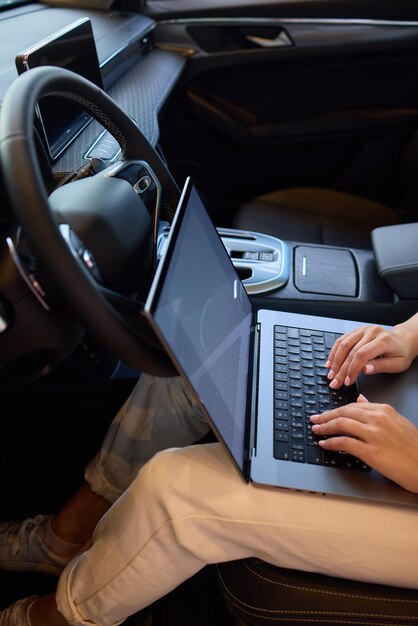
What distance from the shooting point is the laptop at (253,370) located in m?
0.64

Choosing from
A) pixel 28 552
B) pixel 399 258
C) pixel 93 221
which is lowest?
pixel 28 552

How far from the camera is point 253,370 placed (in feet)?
2.89

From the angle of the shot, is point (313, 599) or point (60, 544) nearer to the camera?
point (313, 599)

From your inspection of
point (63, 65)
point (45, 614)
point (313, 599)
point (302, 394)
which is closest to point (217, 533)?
point (313, 599)

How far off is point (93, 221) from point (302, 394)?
0.42 metres

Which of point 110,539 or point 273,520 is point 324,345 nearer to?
point 273,520

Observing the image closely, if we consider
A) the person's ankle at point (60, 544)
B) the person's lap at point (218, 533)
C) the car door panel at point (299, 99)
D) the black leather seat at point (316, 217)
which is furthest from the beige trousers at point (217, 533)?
the car door panel at point (299, 99)

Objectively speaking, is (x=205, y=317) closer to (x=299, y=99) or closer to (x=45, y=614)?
(x=45, y=614)

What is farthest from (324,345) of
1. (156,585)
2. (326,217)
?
(326,217)

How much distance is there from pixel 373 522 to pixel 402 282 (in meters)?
0.48

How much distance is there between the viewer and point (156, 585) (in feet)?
2.51

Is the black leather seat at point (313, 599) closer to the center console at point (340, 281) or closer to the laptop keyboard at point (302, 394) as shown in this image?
the laptop keyboard at point (302, 394)

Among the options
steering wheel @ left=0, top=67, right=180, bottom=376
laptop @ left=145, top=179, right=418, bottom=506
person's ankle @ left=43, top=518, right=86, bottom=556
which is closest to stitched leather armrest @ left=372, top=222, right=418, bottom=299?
laptop @ left=145, top=179, right=418, bottom=506

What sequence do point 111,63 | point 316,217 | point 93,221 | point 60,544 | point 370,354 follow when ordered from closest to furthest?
1. point 93,221
2. point 370,354
3. point 60,544
4. point 111,63
5. point 316,217
